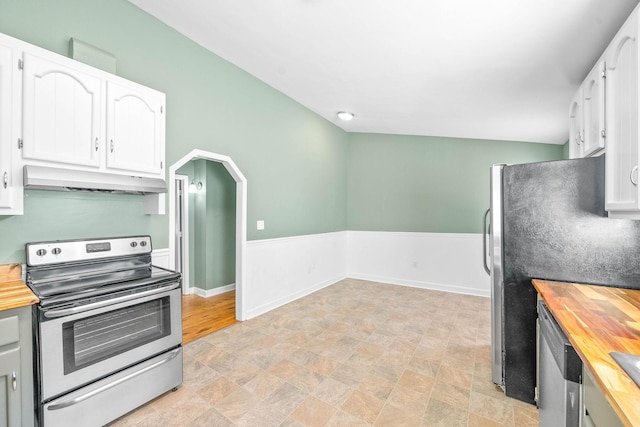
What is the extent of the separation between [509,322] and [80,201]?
322 cm

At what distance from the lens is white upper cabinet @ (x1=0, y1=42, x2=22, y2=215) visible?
1555 millimetres

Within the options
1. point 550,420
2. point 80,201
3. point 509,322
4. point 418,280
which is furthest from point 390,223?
point 80,201

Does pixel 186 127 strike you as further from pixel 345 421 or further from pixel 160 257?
pixel 345 421

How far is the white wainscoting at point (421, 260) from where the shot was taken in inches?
186

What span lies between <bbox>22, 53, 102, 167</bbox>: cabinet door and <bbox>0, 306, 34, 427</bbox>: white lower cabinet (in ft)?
2.99

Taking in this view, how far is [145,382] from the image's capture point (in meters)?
1.89

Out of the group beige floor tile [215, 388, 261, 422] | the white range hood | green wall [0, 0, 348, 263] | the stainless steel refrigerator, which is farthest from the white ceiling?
beige floor tile [215, 388, 261, 422]

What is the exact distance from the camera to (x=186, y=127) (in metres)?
2.80

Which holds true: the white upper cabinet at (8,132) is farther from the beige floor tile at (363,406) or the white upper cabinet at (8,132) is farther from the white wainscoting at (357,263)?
the beige floor tile at (363,406)

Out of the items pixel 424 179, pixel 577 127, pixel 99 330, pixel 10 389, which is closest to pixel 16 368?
pixel 10 389

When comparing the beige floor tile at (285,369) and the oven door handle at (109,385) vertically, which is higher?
the oven door handle at (109,385)

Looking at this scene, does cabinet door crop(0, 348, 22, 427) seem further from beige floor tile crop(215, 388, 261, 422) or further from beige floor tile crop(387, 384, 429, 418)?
beige floor tile crop(387, 384, 429, 418)

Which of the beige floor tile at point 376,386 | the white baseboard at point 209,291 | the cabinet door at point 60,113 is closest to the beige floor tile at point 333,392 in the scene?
the beige floor tile at point 376,386

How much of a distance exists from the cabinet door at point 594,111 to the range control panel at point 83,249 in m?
3.34
